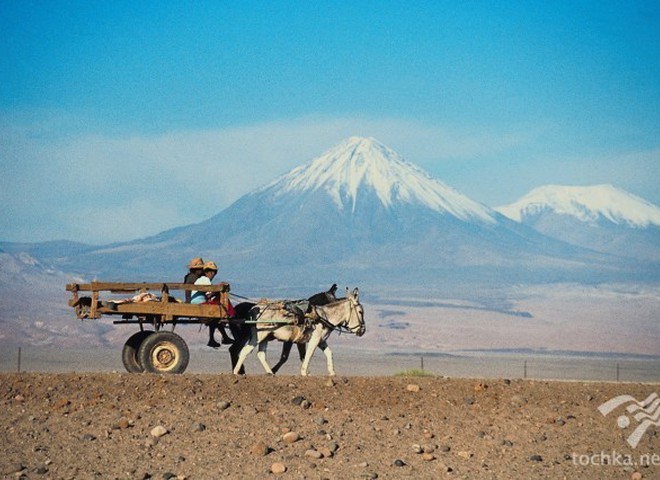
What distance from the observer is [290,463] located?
53.1ft

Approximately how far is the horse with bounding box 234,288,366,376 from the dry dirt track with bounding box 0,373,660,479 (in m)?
2.70

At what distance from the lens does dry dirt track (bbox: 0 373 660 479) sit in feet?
53.1

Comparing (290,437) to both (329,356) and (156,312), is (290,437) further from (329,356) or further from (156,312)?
(329,356)

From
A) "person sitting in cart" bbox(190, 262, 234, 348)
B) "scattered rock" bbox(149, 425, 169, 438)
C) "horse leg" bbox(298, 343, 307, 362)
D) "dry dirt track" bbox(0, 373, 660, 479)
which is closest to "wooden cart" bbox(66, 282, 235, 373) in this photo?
"person sitting in cart" bbox(190, 262, 234, 348)

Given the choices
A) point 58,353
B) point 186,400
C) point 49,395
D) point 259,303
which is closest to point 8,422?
point 49,395

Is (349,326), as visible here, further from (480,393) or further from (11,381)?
(11,381)

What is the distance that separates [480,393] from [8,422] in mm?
7374

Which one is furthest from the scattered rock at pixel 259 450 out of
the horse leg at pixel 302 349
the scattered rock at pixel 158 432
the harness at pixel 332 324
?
the horse leg at pixel 302 349

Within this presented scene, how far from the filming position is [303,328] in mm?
23094

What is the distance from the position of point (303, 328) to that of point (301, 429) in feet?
19.0

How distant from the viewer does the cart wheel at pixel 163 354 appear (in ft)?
70.1

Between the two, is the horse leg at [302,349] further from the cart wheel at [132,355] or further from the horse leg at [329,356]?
the cart wheel at [132,355]

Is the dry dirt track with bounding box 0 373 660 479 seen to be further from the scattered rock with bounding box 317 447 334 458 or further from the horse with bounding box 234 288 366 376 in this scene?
the horse with bounding box 234 288 366 376

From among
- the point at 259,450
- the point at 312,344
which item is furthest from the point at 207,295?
the point at 259,450
